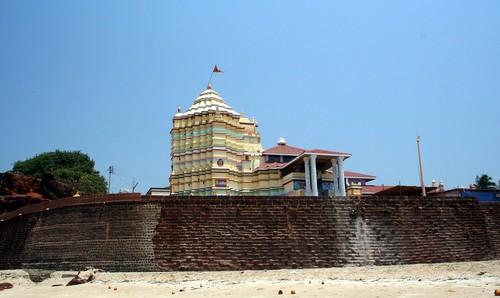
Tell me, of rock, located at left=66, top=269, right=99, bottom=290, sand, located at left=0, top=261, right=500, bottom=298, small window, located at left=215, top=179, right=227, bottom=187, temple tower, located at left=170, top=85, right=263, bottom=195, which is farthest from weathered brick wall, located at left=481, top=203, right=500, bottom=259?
small window, located at left=215, top=179, right=227, bottom=187

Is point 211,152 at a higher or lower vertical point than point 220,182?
higher

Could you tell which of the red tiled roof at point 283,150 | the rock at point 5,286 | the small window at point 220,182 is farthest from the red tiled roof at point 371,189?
the rock at point 5,286

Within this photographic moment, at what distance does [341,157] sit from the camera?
1215 inches

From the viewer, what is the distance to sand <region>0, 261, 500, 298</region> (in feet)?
38.2

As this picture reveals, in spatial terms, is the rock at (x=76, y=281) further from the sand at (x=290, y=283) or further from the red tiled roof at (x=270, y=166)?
the red tiled roof at (x=270, y=166)

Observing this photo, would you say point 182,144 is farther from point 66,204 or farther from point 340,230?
point 340,230

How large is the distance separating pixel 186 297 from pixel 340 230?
797 centimetres

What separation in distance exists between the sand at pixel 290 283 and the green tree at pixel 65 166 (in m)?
23.6

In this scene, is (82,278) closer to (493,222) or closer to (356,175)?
(493,222)

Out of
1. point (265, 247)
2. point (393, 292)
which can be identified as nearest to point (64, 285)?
point (265, 247)

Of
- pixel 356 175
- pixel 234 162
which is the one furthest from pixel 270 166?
pixel 356 175

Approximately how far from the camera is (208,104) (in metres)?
36.1

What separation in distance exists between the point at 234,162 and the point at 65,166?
64.8 ft

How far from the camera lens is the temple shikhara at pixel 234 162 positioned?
103 feet
